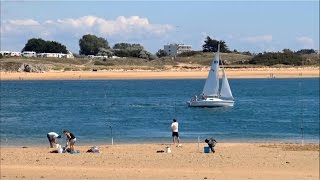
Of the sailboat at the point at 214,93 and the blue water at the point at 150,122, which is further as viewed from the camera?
the sailboat at the point at 214,93

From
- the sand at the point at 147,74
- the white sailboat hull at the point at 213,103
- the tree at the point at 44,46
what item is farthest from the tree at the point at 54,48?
the white sailboat hull at the point at 213,103

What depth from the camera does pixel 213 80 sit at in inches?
2370

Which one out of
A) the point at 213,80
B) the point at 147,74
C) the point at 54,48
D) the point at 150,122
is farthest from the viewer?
the point at 54,48

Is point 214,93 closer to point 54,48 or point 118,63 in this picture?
point 118,63

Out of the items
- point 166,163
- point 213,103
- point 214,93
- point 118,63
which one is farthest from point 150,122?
point 118,63

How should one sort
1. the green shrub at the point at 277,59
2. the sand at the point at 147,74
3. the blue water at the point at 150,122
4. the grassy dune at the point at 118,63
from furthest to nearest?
1. the green shrub at the point at 277,59
2. the grassy dune at the point at 118,63
3. the sand at the point at 147,74
4. the blue water at the point at 150,122

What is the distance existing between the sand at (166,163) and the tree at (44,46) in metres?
159

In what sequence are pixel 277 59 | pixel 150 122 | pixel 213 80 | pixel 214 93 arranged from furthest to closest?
pixel 277 59, pixel 214 93, pixel 213 80, pixel 150 122

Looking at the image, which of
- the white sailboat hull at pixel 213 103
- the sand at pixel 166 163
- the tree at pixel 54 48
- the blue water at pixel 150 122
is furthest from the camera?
the tree at pixel 54 48

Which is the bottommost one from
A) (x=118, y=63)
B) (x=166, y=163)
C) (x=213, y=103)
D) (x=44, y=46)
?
(x=213, y=103)

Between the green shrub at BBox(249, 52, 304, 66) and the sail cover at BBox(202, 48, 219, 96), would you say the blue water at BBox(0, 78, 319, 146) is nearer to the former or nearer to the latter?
the sail cover at BBox(202, 48, 219, 96)

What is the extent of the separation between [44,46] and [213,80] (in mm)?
132260

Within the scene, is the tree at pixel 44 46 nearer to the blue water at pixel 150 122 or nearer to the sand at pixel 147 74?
the sand at pixel 147 74

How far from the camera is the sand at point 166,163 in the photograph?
70.4ft
